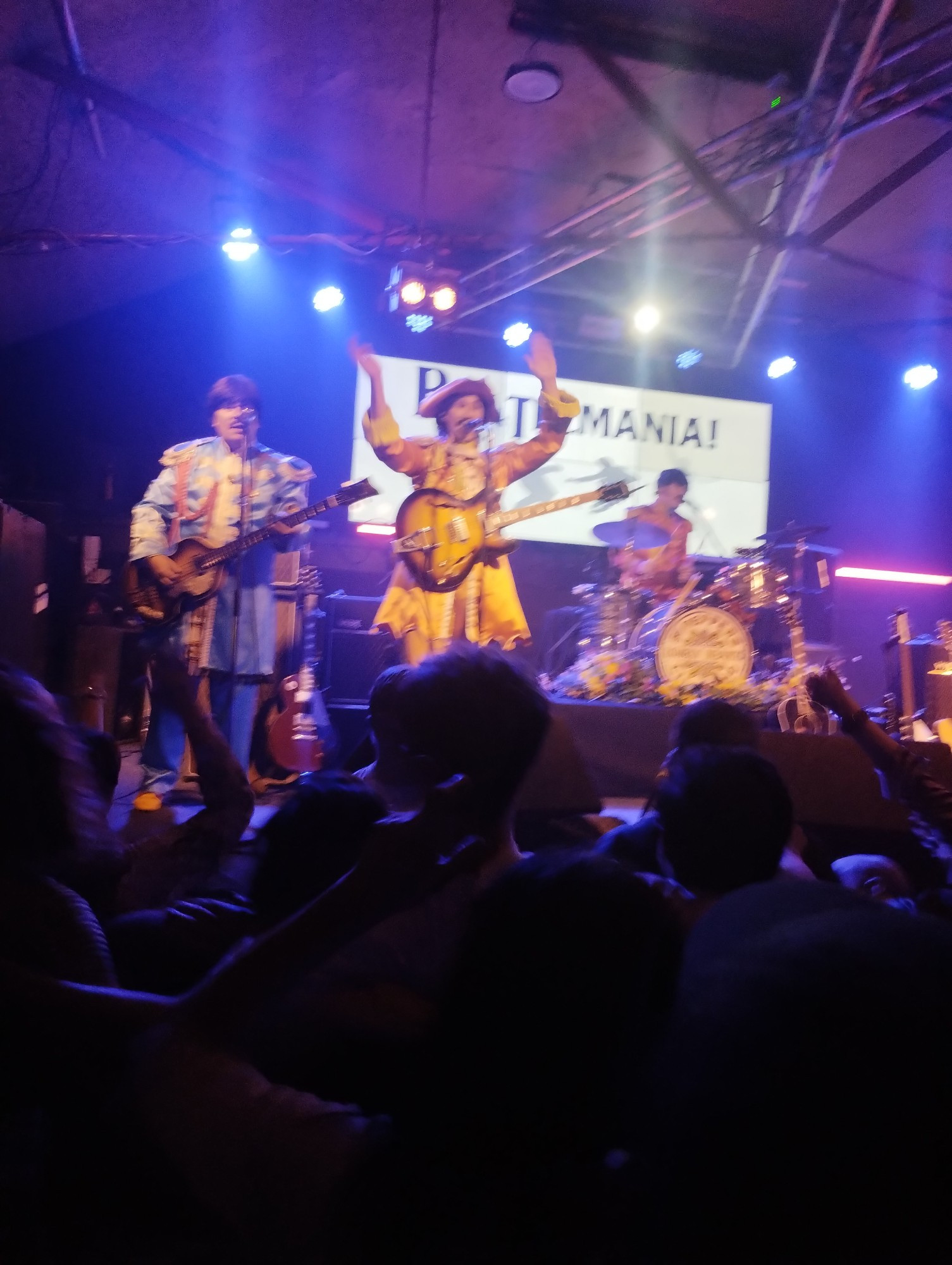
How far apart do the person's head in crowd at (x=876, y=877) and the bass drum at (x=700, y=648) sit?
3.09 meters

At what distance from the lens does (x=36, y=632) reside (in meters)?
6.24

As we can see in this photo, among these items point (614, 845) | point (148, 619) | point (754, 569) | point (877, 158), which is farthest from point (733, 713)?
point (877, 158)

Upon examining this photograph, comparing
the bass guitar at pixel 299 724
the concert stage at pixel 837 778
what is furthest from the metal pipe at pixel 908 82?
the bass guitar at pixel 299 724

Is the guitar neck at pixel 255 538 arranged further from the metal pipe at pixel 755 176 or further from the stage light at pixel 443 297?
the metal pipe at pixel 755 176

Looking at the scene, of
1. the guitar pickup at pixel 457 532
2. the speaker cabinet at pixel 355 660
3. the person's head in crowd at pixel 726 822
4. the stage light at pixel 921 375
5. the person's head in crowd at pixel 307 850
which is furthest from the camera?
the stage light at pixel 921 375

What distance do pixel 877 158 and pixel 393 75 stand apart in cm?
334

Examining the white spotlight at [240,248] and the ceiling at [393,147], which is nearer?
the ceiling at [393,147]

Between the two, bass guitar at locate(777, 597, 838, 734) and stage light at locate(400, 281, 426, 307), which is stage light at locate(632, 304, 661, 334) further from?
bass guitar at locate(777, 597, 838, 734)

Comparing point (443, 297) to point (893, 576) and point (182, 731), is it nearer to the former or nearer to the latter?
point (182, 731)

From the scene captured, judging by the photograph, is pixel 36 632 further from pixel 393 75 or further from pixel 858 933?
pixel 858 933

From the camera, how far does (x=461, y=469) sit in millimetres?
6570

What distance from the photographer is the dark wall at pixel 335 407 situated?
8.04 m

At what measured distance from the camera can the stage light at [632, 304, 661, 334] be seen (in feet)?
24.8

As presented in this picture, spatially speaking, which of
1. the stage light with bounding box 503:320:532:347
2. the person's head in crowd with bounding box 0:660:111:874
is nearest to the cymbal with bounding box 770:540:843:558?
the stage light with bounding box 503:320:532:347
